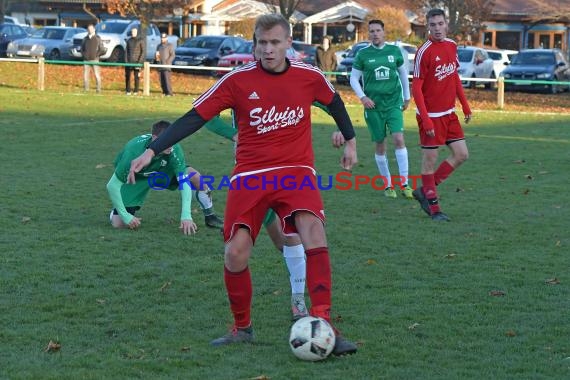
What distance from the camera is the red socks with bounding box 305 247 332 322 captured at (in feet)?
19.0

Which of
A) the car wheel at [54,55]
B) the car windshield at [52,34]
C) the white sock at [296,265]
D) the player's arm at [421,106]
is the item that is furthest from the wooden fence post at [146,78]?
the white sock at [296,265]

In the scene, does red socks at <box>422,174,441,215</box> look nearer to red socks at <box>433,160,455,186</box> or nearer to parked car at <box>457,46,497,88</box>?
red socks at <box>433,160,455,186</box>

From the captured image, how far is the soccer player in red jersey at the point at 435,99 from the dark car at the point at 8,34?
33401 millimetres

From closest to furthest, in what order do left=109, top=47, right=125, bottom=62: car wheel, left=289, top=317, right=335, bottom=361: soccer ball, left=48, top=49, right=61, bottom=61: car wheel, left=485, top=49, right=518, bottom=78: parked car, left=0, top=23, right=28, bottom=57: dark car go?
left=289, top=317, right=335, bottom=361: soccer ball, left=109, top=47, right=125, bottom=62: car wheel, left=48, top=49, right=61, bottom=61: car wheel, left=485, top=49, right=518, bottom=78: parked car, left=0, top=23, right=28, bottom=57: dark car

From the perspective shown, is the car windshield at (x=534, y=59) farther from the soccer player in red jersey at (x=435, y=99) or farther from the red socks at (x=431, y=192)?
the red socks at (x=431, y=192)

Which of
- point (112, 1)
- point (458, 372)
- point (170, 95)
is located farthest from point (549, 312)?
point (112, 1)

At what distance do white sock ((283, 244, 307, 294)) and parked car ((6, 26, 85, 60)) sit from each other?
34.2 meters

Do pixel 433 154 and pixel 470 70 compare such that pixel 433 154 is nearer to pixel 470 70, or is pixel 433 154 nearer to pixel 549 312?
pixel 549 312

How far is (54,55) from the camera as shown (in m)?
40.3

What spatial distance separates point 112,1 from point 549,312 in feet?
138

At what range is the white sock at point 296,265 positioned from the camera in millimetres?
6539

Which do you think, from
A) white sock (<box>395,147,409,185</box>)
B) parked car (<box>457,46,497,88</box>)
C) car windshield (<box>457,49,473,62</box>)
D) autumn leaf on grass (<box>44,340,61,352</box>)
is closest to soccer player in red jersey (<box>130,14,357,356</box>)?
autumn leaf on grass (<box>44,340,61,352</box>)

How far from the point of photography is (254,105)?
5.89m

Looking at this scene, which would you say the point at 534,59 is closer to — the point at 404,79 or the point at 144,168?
the point at 404,79
